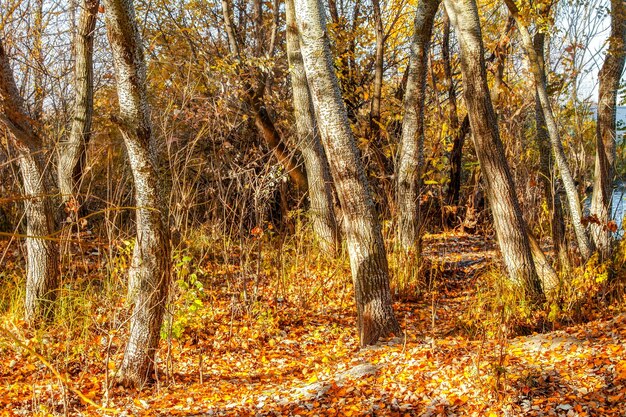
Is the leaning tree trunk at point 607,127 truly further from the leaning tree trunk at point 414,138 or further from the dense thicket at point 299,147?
the leaning tree trunk at point 414,138

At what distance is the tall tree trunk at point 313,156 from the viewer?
7766mm

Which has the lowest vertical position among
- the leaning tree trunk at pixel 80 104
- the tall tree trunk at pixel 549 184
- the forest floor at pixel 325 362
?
the forest floor at pixel 325 362

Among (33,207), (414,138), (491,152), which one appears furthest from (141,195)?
(414,138)

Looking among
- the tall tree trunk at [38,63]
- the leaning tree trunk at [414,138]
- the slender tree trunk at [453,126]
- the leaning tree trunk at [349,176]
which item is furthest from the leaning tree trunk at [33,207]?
the slender tree trunk at [453,126]

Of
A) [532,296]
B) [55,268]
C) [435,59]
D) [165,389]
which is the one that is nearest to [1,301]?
[55,268]

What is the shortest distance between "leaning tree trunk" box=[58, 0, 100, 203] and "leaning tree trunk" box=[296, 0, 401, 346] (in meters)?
3.53

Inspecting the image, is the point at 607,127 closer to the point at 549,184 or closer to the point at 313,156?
the point at 549,184

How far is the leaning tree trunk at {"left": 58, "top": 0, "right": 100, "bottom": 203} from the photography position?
6973mm

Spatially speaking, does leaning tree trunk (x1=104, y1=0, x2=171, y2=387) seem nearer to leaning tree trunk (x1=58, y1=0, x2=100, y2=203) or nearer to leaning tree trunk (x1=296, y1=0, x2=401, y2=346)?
leaning tree trunk (x1=296, y1=0, x2=401, y2=346)

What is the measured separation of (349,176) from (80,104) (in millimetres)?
4006

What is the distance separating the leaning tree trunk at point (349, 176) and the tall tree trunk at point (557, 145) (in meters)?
2.39

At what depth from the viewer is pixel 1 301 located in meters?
6.55

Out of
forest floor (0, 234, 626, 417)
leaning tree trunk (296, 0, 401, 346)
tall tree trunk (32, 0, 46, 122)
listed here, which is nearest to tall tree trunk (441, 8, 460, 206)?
forest floor (0, 234, 626, 417)

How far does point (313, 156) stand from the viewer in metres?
7.94
